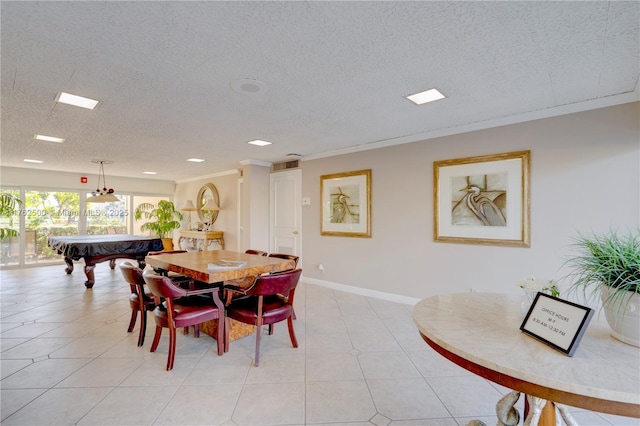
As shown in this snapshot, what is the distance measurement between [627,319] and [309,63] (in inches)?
86.5

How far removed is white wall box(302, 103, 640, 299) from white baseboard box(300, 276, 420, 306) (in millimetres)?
52

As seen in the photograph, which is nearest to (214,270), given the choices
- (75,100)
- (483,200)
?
(75,100)

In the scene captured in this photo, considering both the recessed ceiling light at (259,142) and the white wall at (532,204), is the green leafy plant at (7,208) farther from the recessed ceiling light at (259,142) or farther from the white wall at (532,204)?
the white wall at (532,204)

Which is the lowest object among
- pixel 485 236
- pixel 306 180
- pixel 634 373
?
pixel 634 373

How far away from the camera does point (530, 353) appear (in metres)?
1.04

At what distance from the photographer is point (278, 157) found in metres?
5.38

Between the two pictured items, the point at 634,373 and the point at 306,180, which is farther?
the point at 306,180

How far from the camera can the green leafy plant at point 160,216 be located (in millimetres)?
7820

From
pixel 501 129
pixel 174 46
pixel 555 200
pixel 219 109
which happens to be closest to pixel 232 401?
pixel 174 46

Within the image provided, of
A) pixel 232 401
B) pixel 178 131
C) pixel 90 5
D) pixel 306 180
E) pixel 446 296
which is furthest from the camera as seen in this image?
pixel 306 180

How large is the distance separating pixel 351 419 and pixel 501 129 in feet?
11.1

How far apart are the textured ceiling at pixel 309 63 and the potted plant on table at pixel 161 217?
452cm

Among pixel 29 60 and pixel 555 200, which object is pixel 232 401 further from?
pixel 555 200

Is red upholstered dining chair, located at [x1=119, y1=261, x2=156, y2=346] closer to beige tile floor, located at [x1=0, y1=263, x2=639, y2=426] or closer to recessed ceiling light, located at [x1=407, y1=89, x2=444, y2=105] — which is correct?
beige tile floor, located at [x1=0, y1=263, x2=639, y2=426]
